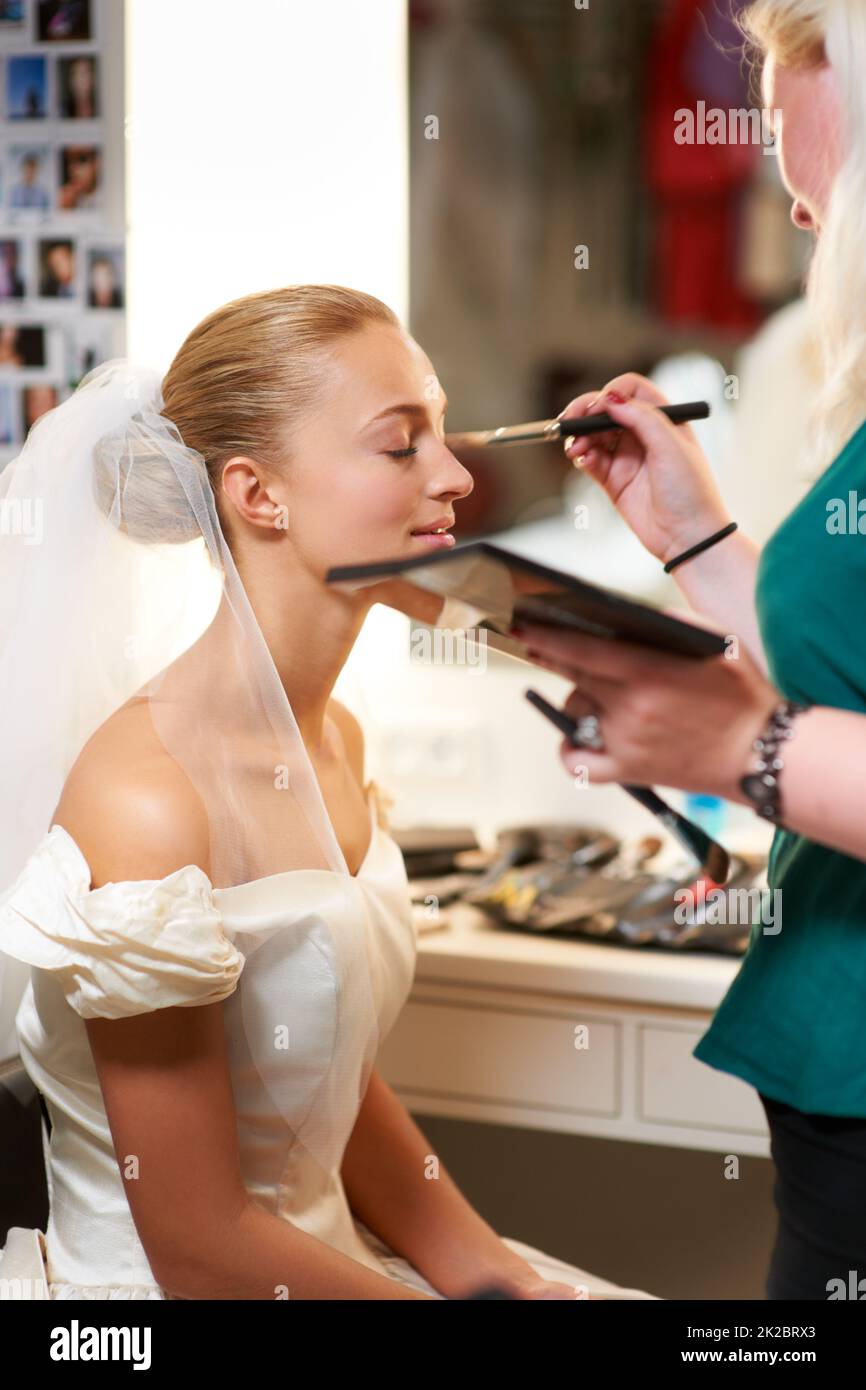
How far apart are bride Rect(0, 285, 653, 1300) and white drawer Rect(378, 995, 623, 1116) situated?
1.32 feet

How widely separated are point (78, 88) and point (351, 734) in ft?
3.35

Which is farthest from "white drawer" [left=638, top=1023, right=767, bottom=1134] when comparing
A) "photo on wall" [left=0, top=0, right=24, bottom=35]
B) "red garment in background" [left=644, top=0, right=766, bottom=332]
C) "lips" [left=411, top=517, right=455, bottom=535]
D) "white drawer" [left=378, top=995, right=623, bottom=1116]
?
"photo on wall" [left=0, top=0, right=24, bottom=35]

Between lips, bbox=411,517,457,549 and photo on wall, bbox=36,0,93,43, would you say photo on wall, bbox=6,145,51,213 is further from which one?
lips, bbox=411,517,457,549

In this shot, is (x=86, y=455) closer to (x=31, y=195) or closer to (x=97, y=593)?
(x=97, y=593)

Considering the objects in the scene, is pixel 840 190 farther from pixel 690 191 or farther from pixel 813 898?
pixel 690 191

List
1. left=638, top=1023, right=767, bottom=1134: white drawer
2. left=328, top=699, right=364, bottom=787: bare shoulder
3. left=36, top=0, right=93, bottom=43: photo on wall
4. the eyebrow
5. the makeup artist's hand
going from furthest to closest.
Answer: left=36, top=0, right=93, bottom=43: photo on wall, left=638, top=1023, right=767, bottom=1134: white drawer, left=328, top=699, right=364, bottom=787: bare shoulder, the eyebrow, the makeup artist's hand

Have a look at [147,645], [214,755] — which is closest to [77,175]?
[147,645]

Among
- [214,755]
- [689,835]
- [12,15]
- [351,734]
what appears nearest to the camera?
[689,835]

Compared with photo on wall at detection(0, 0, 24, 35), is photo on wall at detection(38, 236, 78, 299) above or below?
below

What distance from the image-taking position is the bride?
99 cm

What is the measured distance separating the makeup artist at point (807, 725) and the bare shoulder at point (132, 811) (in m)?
0.35

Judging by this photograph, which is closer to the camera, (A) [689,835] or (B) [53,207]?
(A) [689,835]

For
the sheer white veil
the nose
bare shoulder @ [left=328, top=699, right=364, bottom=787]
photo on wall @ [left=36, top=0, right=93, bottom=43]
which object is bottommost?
bare shoulder @ [left=328, top=699, right=364, bottom=787]

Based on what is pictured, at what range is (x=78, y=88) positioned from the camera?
1.75 metres
